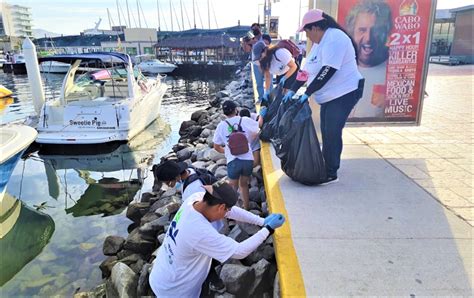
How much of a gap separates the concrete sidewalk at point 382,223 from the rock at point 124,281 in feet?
5.58

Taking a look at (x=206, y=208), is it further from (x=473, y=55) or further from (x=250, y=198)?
(x=473, y=55)

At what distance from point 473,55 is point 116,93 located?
2031 centimetres

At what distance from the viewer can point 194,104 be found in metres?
19.2

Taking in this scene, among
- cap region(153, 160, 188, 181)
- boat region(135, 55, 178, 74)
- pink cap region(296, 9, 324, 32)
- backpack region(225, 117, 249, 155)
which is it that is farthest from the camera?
boat region(135, 55, 178, 74)

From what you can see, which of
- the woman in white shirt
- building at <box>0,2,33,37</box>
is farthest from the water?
building at <box>0,2,33,37</box>

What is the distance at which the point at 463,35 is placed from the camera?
21.6 m

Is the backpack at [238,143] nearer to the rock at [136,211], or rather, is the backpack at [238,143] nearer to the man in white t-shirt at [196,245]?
the man in white t-shirt at [196,245]

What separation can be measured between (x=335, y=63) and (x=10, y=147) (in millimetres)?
5829

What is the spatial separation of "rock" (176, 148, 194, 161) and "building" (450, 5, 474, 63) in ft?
62.6

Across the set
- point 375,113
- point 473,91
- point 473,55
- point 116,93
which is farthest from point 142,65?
point 375,113

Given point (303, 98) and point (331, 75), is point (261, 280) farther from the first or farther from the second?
point (331, 75)

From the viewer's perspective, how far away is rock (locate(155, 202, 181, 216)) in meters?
5.03

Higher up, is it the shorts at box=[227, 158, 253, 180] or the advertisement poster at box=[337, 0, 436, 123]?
the advertisement poster at box=[337, 0, 436, 123]

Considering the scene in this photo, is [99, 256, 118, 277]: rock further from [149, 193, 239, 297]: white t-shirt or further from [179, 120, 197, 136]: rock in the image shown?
[179, 120, 197, 136]: rock
